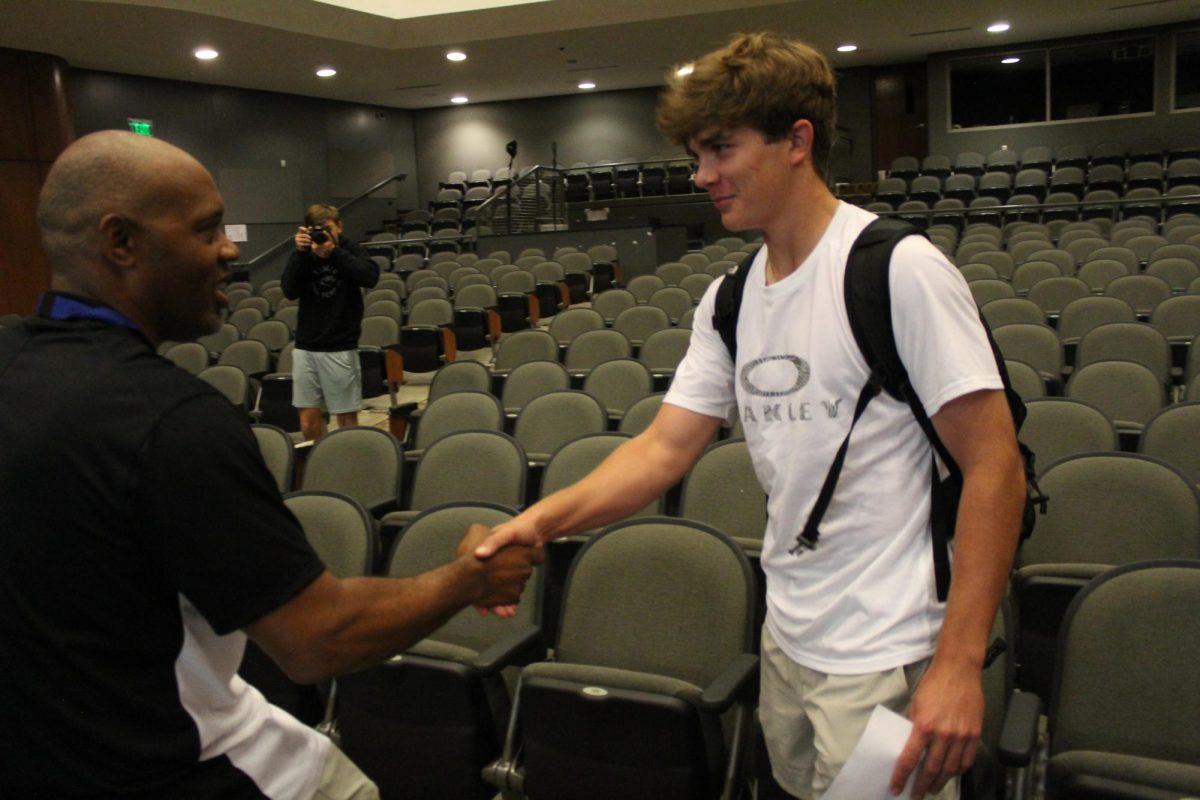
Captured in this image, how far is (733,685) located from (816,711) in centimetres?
72

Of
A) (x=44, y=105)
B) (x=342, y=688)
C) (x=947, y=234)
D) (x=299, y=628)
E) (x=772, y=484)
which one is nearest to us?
(x=299, y=628)

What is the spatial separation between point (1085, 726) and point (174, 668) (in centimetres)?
180

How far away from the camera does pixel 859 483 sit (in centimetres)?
138

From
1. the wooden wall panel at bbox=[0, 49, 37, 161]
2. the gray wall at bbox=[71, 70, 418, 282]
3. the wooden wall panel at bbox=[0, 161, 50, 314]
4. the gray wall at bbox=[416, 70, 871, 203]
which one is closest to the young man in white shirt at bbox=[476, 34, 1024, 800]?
the wooden wall panel at bbox=[0, 161, 50, 314]

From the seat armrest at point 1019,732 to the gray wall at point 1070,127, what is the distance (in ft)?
56.0

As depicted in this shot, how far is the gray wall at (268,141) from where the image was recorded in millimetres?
14188

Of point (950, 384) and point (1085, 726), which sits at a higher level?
point (950, 384)

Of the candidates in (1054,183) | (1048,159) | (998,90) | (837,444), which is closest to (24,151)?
(837,444)

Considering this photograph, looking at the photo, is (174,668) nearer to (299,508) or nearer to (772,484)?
(772,484)

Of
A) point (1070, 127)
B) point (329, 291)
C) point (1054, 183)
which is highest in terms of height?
point (1070, 127)

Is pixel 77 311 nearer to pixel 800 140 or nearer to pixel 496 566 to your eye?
pixel 496 566

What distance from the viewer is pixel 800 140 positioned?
1.45 m

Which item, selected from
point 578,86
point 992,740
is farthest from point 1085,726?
point 578,86

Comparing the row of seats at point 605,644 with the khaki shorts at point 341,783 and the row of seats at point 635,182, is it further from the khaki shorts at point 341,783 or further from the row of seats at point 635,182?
the row of seats at point 635,182
